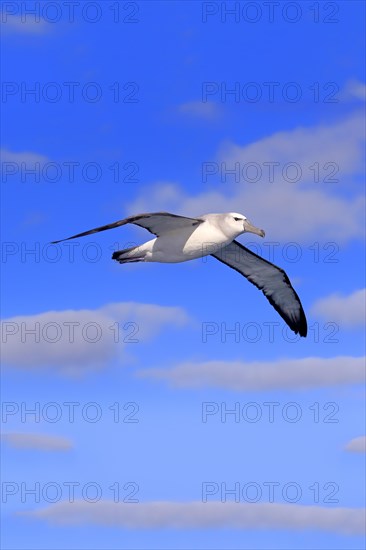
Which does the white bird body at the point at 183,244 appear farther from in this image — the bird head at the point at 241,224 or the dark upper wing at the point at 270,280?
the dark upper wing at the point at 270,280

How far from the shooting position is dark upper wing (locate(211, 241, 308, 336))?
2733 cm

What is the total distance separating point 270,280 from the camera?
28.3 m

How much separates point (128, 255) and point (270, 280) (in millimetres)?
6748

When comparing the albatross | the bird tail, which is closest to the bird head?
the albatross

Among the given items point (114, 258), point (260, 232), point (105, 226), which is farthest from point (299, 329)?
point (105, 226)

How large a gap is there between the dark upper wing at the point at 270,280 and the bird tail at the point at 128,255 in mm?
4620

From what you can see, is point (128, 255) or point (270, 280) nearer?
point (128, 255)

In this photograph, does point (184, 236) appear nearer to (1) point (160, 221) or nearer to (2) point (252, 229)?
(1) point (160, 221)

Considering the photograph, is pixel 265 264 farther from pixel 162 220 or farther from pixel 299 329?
pixel 162 220

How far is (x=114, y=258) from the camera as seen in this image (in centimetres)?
2275

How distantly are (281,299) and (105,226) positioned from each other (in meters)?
10.3

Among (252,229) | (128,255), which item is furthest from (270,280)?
(128,255)

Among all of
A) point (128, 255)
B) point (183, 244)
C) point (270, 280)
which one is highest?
point (270, 280)

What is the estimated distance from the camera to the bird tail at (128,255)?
22.7 metres
